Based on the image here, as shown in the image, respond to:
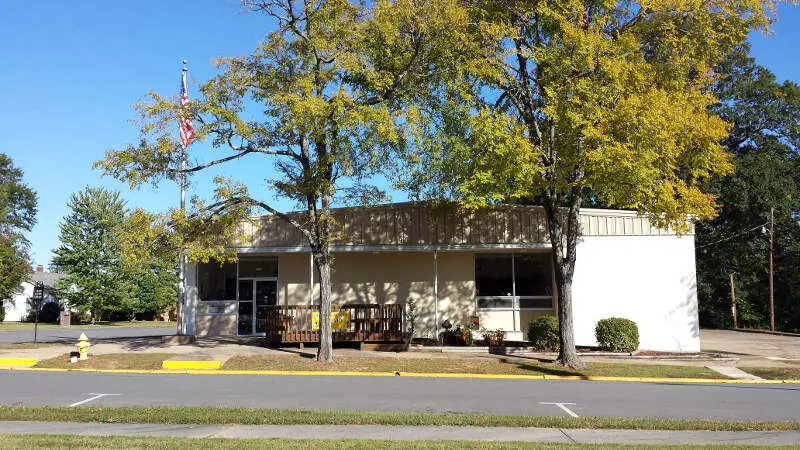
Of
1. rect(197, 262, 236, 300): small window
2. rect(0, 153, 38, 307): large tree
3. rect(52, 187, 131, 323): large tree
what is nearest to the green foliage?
rect(0, 153, 38, 307): large tree

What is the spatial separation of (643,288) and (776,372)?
4771mm

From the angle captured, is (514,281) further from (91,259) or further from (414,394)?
(91,259)

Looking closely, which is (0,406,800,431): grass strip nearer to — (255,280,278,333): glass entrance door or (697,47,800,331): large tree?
(255,280,278,333): glass entrance door

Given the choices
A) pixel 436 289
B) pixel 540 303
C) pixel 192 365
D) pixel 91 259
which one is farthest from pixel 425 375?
pixel 91 259

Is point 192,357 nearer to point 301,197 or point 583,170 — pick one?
point 301,197

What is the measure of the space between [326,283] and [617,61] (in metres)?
9.05

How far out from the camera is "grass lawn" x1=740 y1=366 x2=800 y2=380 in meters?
15.5

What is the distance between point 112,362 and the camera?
17.0 m

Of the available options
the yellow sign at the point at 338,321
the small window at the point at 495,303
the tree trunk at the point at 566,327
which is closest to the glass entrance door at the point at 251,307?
the yellow sign at the point at 338,321

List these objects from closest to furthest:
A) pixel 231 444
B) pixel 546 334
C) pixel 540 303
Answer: pixel 231 444, pixel 546 334, pixel 540 303

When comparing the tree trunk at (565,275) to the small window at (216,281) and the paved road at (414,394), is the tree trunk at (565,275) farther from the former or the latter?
the small window at (216,281)

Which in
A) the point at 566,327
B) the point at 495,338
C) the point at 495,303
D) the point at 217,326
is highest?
the point at 495,303

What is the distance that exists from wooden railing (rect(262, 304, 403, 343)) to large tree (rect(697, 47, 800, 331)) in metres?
Answer: 26.6

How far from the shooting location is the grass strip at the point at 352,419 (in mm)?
9273
